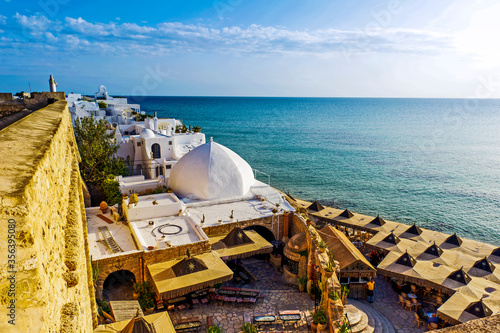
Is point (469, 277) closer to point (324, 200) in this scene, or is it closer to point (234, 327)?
point (234, 327)

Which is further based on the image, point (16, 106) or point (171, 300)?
point (16, 106)

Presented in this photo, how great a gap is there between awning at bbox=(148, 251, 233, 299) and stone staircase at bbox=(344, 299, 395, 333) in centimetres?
468

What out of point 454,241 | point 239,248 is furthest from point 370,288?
point 454,241

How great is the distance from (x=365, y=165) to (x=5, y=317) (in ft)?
168

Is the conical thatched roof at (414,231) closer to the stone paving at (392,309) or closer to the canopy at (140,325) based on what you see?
the stone paving at (392,309)

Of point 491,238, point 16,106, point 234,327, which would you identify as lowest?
point 491,238

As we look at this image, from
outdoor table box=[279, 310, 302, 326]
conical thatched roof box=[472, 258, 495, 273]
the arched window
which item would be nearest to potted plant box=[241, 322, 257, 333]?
outdoor table box=[279, 310, 302, 326]

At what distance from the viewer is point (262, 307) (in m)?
12.6

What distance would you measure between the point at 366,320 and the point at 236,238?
6101mm

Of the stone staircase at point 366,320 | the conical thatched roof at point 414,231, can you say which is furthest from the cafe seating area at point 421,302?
the conical thatched roof at point 414,231

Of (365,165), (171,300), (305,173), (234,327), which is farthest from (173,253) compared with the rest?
(365,165)

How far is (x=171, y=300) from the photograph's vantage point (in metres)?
12.5

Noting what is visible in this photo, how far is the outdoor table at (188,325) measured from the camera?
1093cm

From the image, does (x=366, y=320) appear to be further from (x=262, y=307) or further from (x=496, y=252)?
(x=496, y=252)
